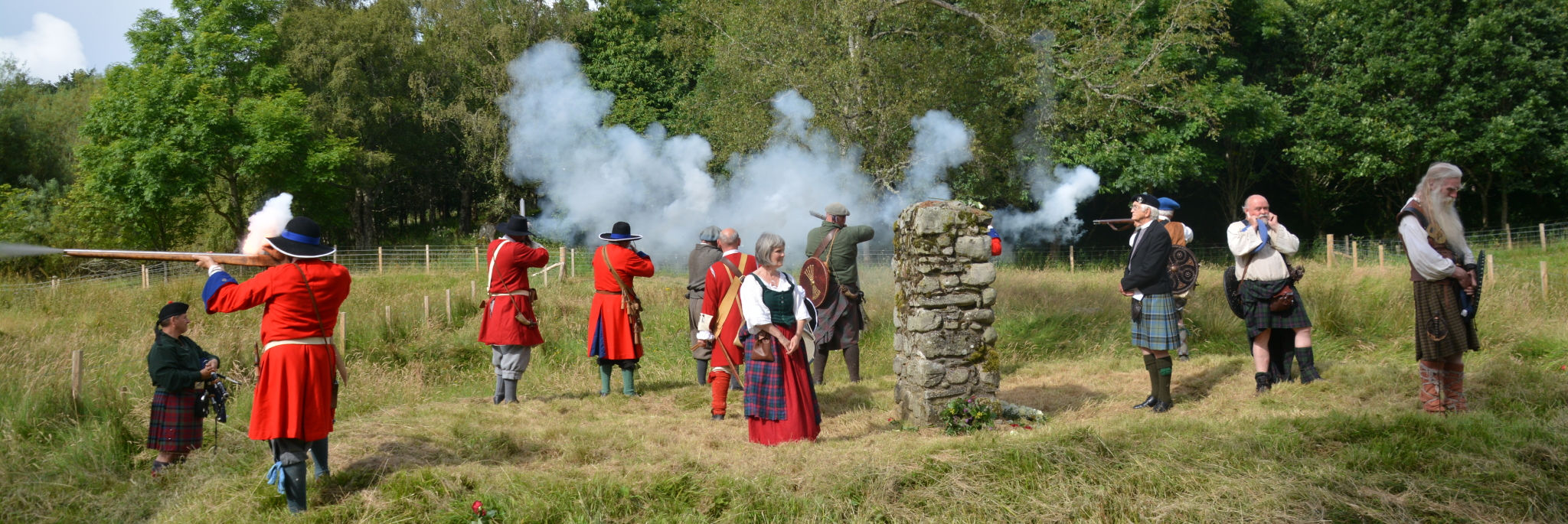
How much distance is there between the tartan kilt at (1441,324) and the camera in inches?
222

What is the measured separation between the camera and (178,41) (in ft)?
102

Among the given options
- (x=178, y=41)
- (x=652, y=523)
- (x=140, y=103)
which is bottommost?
(x=652, y=523)

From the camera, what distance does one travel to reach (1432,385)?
595 centimetres

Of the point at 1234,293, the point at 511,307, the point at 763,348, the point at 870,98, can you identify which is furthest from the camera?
the point at 870,98

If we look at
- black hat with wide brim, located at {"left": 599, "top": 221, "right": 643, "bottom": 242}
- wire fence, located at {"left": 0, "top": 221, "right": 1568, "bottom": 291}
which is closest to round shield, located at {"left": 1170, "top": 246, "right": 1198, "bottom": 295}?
black hat with wide brim, located at {"left": 599, "top": 221, "right": 643, "bottom": 242}

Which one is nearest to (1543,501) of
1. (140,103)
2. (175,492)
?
(175,492)

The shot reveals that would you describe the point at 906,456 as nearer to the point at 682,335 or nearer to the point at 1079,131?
the point at 682,335

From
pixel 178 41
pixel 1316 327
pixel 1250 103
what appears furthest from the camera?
pixel 178 41

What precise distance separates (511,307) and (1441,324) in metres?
6.39

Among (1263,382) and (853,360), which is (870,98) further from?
(1263,382)

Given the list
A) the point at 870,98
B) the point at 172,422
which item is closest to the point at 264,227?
the point at 172,422

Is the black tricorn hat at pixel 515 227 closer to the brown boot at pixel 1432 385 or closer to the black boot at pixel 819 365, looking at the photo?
the black boot at pixel 819 365

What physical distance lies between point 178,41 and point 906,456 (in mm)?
33857

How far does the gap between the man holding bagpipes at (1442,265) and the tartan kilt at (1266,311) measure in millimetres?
1124
